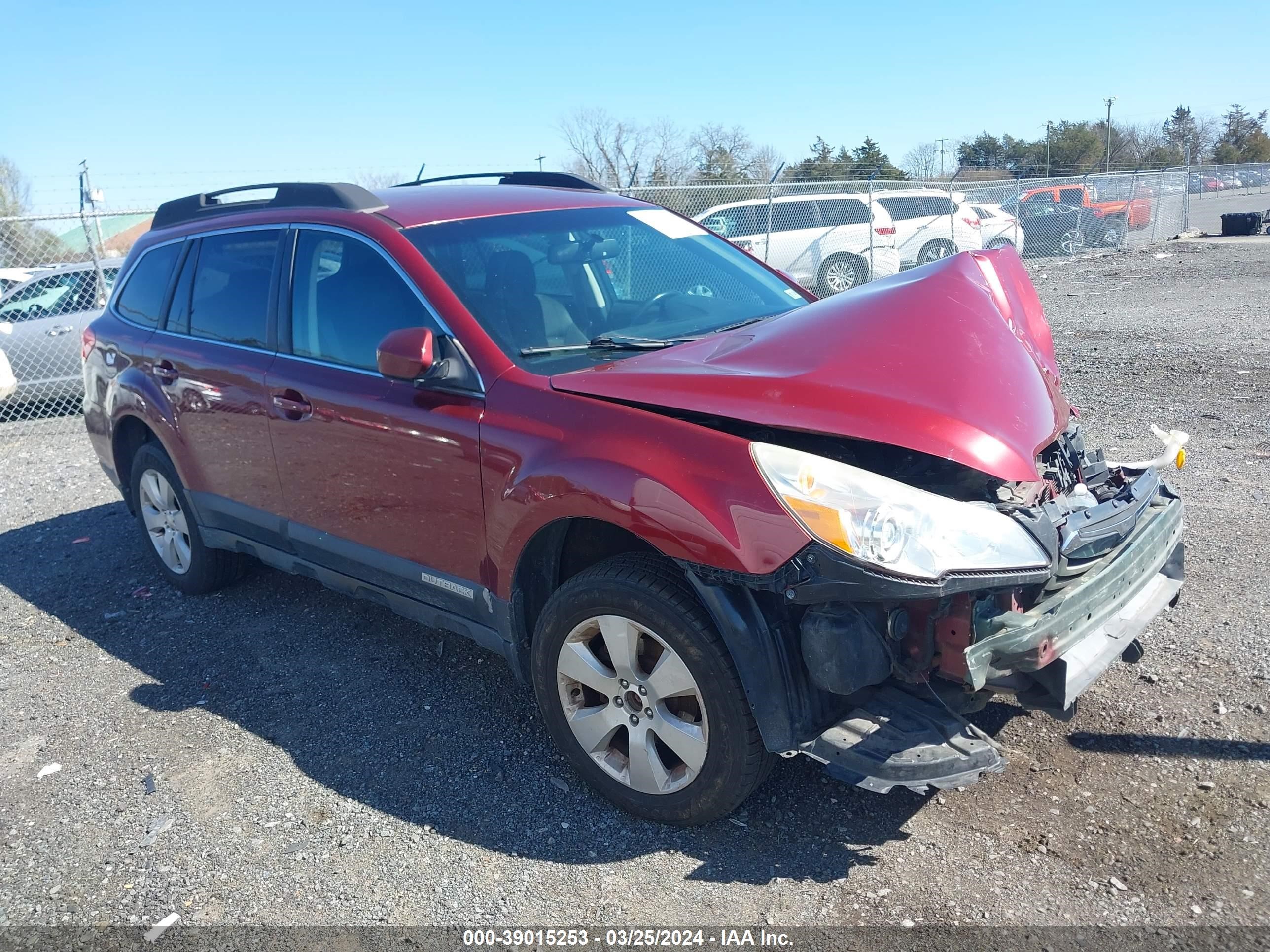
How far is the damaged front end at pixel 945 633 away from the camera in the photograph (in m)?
2.52

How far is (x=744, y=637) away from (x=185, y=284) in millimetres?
3621

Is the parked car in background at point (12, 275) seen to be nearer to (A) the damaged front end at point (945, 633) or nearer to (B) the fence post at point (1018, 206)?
(A) the damaged front end at point (945, 633)

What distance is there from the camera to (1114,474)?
10.9ft

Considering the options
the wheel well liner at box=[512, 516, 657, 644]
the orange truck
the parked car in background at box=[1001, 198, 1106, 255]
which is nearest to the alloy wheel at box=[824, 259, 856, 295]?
the parked car in background at box=[1001, 198, 1106, 255]

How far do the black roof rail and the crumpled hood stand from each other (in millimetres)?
A: 1511

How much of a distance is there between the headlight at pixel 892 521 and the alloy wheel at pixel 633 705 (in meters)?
0.62

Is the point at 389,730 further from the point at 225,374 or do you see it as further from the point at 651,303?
the point at 651,303

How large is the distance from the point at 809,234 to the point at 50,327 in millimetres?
10475

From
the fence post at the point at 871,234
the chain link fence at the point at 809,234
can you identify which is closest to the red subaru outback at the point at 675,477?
the chain link fence at the point at 809,234

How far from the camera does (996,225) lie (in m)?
20.2

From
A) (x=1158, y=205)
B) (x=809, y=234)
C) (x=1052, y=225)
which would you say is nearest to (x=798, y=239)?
(x=809, y=234)

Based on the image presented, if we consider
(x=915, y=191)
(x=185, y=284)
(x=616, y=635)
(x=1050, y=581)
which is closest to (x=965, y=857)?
(x=1050, y=581)

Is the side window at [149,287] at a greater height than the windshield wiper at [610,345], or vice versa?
the side window at [149,287]

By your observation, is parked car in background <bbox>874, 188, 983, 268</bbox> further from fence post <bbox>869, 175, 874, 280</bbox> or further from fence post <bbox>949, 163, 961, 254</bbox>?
fence post <bbox>869, 175, 874, 280</bbox>
